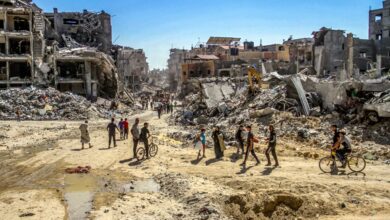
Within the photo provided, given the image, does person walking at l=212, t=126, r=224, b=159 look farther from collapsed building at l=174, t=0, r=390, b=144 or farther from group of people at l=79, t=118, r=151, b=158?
collapsed building at l=174, t=0, r=390, b=144

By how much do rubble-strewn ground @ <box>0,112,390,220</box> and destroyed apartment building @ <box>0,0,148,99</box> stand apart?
29660 millimetres

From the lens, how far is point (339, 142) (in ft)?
43.0

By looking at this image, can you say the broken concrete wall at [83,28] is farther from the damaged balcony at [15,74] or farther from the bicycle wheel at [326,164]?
the bicycle wheel at [326,164]

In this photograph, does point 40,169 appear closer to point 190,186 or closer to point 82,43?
point 190,186

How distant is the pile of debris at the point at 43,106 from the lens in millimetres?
35625

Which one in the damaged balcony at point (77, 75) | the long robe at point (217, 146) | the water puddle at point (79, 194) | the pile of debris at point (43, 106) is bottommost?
the water puddle at point (79, 194)

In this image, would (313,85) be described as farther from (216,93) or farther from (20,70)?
(20,70)

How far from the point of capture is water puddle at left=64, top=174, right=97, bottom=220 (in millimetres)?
10034

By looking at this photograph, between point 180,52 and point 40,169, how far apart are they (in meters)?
77.4

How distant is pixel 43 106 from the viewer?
37.4m

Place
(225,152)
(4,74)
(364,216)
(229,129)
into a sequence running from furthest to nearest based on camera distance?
(4,74) → (229,129) → (225,152) → (364,216)

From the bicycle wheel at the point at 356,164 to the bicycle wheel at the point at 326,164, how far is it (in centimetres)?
62

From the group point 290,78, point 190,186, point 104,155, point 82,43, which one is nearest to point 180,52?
point 82,43

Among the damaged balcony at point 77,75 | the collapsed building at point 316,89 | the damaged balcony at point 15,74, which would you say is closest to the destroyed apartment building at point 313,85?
the collapsed building at point 316,89
